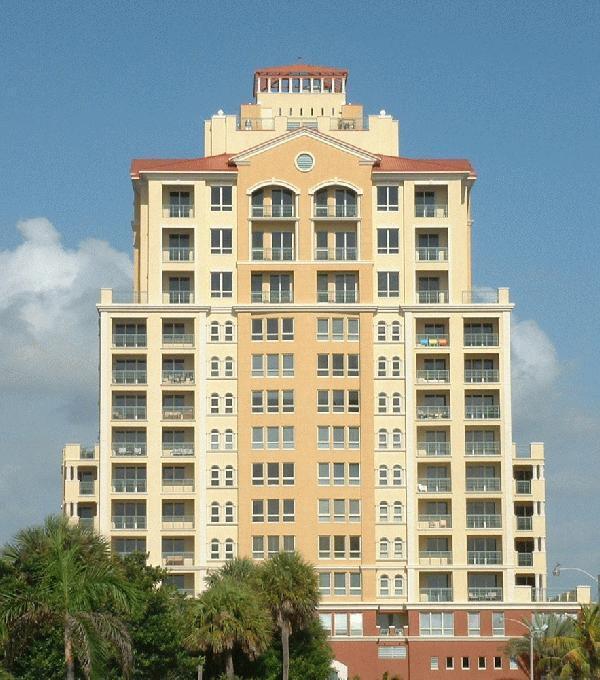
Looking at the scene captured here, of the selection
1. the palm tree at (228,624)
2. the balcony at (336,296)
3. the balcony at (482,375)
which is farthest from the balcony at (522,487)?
the palm tree at (228,624)

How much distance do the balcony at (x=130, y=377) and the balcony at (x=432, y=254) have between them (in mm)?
20134

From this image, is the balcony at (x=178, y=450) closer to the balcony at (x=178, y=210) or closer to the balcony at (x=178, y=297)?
the balcony at (x=178, y=297)

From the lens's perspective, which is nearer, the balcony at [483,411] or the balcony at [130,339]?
the balcony at [483,411]

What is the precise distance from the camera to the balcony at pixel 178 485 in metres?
123

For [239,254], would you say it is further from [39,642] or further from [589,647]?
[39,642]

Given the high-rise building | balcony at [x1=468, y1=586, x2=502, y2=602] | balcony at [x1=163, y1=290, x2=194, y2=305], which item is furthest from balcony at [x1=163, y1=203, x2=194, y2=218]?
balcony at [x1=468, y1=586, x2=502, y2=602]

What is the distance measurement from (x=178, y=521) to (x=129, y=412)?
25.9 ft

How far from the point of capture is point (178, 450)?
405 ft

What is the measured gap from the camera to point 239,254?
125500 millimetres

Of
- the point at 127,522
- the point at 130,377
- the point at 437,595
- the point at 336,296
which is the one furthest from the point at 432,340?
the point at 127,522

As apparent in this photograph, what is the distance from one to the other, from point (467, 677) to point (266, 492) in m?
17.7

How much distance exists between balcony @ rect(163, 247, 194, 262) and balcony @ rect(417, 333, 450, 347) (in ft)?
53.2

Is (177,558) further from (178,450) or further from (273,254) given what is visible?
(273,254)

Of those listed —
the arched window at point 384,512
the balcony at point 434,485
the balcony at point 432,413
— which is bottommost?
the arched window at point 384,512
